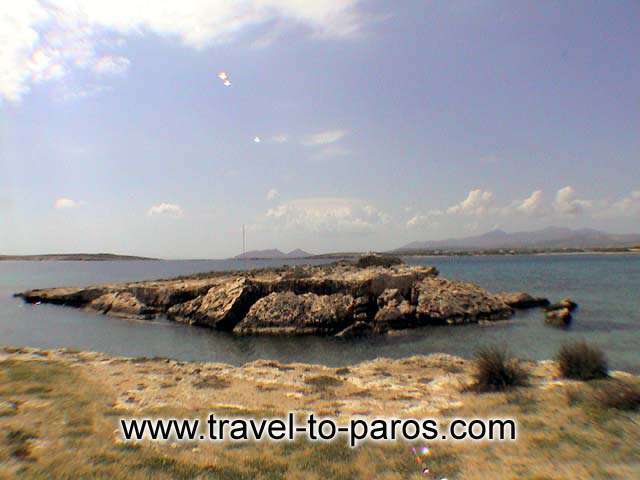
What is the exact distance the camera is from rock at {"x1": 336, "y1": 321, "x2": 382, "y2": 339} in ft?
114

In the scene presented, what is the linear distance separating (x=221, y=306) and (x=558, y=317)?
1342 inches

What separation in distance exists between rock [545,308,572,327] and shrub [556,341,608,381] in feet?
75.7

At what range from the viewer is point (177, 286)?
51375mm

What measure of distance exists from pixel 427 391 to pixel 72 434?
13.2 m

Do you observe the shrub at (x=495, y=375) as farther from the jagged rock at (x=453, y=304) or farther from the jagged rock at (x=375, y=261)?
the jagged rock at (x=375, y=261)

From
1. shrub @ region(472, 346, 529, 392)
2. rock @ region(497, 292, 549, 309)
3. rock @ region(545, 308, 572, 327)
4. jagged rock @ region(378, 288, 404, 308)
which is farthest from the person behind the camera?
rock @ region(497, 292, 549, 309)

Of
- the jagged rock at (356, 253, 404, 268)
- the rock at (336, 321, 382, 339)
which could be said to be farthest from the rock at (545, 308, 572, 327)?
the jagged rock at (356, 253, 404, 268)

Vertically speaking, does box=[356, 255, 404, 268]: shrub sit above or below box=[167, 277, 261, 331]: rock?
above

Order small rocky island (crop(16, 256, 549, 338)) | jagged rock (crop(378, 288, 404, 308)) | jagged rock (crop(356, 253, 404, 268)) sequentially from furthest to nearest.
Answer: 1. jagged rock (crop(356, 253, 404, 268))
2. jagged rock (crop(378, 288, 404, 308))
3. small rocky island (crop(16, 256, 549, 338))

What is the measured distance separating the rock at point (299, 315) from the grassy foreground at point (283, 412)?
15.8 meters

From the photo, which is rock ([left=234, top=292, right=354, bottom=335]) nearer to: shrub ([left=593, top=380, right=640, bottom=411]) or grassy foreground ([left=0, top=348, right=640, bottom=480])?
grassy foreground ([left=0, top=348, right=640, bottom=480])

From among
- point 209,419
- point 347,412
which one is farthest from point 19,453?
point 347,412

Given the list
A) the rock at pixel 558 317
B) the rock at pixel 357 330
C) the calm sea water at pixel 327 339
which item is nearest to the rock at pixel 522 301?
the calm sea water at pixel 327 339

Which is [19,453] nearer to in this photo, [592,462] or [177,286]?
[592,462]
